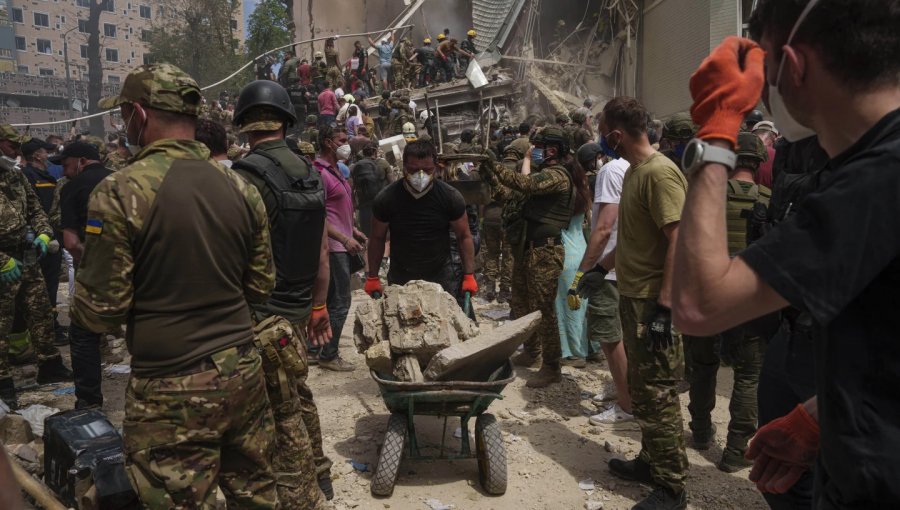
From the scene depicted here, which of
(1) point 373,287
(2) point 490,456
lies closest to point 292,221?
(1) point 373,287

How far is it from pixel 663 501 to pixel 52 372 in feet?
19.7

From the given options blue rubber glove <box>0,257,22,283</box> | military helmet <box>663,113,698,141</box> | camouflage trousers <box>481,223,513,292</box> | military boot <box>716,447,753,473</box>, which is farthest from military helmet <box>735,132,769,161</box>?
blue rubber glove <box>0,257,22,283</box>

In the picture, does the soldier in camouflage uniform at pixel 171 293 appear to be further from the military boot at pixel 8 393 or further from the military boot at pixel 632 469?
the military boot at pixel 8 393

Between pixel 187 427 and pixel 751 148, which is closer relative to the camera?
pixel 187 427

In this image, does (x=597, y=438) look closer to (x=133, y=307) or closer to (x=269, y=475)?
(x=269, y=475)

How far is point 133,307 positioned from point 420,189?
305cm

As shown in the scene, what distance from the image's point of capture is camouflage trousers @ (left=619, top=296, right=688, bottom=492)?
12.3 feet

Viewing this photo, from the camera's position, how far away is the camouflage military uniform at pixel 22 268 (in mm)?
5457

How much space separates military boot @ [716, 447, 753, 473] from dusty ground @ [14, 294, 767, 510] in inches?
2.0

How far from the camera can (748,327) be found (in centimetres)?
277

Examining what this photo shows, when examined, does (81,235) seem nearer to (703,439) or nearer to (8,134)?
(8,134)

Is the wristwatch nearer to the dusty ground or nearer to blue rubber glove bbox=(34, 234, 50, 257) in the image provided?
the dusty ground

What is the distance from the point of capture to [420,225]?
5.31m

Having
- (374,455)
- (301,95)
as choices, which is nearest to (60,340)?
(374,455)
